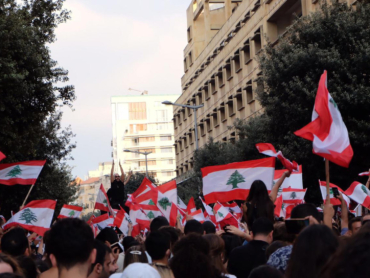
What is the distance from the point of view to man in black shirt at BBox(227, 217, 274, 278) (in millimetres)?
6141

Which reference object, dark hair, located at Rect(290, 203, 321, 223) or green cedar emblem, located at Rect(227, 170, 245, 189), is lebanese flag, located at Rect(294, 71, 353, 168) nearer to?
dark hair, located at Rect(290, 203, 321, 223)

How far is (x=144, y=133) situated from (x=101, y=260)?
138 meters

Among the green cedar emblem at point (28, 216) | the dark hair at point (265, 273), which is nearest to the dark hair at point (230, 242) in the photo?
the dark hair at point (265, 273)

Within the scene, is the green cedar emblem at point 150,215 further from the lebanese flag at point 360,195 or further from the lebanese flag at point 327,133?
the lebanese flag at point 327,133

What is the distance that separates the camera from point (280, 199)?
12625 mm

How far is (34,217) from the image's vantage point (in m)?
11.7

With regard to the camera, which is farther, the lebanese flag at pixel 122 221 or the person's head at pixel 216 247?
the lebanese flag at pixel 122 221

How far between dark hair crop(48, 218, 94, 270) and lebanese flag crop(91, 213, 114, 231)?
34.3 feet

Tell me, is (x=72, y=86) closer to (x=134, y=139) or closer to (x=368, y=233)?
(x=368, y=233)

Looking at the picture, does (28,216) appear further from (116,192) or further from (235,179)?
(116,192)

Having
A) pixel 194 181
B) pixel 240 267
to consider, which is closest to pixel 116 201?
pixel 240 267

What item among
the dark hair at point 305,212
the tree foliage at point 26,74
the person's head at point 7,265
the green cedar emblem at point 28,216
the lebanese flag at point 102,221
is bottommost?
the person's head at point 7,265

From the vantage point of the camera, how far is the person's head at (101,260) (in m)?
5.28

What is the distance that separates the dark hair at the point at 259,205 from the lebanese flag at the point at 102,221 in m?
7.02
